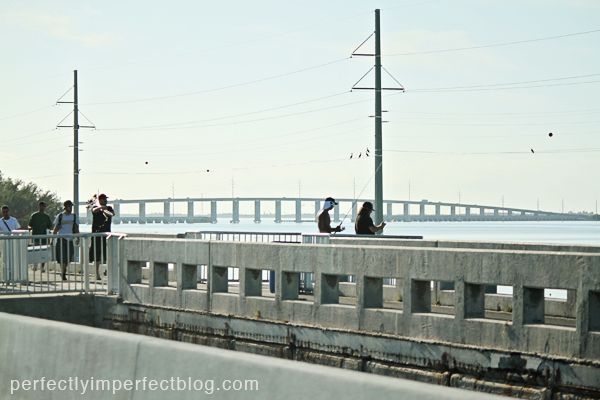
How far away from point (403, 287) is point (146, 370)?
6.34 m

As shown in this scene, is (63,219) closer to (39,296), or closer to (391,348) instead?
(39,296)

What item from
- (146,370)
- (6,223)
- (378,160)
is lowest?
(146,370)

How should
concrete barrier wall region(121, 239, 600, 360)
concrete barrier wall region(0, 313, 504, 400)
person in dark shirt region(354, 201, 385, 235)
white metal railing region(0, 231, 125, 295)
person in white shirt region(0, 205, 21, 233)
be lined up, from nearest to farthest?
1. concrete barrier wall region(0, 313, 504, 400)
2. concrete barrier wall region(121, 239, 600, 360)
3. white metal railing region(0, 231, 125, 295)
4. person in dark shirt region(354, 201, 385, 235)
5. person in white shirt region(0, 205, 21, 233)

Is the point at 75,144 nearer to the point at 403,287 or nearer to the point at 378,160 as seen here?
the point at 378,160

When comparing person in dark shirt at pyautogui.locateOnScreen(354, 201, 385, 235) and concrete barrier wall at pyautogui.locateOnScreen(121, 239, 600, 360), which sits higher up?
person in dark shirt at pyautogui.locateOnScreen(354, 201, 385, 235)

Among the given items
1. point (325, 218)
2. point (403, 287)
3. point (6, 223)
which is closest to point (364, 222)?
point (325, 218)

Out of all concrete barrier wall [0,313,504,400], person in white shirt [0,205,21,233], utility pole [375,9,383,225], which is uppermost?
utility pole [375,9,383,225]

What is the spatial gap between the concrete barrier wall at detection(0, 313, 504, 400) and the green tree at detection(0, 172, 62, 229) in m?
77.7

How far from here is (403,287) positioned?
1491 cm

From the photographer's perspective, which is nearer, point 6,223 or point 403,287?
point 403,287

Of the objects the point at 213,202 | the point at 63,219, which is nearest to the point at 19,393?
the point at 63,219

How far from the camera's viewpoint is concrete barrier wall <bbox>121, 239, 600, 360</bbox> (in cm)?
1240

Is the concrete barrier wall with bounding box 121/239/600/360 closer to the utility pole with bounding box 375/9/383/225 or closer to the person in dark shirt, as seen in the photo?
the person in dark shirt

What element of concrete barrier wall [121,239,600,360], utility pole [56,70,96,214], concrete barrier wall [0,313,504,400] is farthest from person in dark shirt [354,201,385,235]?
utility pole [56,70,96,214]
